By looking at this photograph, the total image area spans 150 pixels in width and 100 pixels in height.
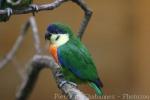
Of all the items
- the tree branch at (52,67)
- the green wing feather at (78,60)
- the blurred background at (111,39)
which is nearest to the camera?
the tree branch at (52,67)

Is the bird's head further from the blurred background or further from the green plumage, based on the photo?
the blurred background

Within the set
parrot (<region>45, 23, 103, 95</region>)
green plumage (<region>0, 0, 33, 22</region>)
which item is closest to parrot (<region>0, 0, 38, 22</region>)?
green plumage (<region>0, 0, 33, 22</region>)

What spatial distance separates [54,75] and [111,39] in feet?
5.07

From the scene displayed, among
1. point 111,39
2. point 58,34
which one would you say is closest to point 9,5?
point 58,34

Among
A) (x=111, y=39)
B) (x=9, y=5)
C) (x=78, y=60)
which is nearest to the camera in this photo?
(x=78, y=60)

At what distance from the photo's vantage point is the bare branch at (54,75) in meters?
1.50

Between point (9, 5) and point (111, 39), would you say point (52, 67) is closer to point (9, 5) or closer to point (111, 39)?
point (9, 5)

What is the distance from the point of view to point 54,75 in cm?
177

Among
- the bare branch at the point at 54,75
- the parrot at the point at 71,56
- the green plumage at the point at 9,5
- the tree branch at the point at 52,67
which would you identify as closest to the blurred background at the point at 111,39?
the tree branch at the point at 52,67

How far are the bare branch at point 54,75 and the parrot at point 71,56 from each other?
0.09 ft

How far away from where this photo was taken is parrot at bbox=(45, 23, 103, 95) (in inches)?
63.2

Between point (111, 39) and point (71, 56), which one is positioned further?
point (111, 39)

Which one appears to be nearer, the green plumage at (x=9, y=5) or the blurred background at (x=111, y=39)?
the green plumage at (x=9, y=5)

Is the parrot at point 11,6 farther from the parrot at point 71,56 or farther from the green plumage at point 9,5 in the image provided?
the parrot at point 71,56
